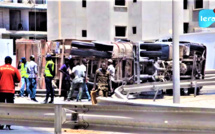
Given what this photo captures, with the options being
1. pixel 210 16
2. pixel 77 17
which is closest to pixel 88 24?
pixel 77 17

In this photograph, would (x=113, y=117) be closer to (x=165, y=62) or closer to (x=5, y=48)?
(x=165, y=62)

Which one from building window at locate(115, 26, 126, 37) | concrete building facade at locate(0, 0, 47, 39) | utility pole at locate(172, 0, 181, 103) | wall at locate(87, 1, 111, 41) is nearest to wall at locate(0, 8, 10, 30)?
concrete building facade at locate(0, 0, 47, 39)

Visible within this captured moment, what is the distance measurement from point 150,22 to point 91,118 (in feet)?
97.3

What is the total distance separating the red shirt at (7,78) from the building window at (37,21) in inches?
1479

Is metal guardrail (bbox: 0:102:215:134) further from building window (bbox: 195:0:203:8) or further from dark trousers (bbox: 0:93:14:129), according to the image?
building window (bbox: 195:0:203:8)

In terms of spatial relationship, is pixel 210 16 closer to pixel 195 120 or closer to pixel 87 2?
pixel 195 120

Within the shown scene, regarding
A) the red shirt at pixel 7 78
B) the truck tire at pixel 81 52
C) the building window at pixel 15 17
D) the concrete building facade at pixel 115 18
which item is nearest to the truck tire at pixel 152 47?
the truck tire at pixel 81 52

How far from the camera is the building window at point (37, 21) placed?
156ft

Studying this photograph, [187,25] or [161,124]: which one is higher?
[187,25]

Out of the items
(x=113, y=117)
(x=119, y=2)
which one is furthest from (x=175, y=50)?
(x=119, y=2)

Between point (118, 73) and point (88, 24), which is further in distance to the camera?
point (88, 24)

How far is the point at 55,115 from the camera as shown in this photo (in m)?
7.69

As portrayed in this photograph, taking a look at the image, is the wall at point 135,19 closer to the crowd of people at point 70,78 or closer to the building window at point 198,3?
the building window at point 198,3

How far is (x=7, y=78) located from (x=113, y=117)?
3.73m
